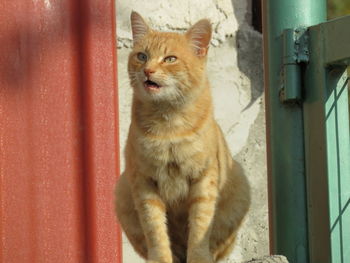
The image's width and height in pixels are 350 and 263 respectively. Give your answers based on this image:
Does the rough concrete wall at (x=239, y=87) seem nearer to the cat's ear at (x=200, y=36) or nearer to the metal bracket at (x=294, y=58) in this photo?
the cat's ear at (x=200, y=36)

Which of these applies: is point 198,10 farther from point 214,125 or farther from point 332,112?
point 332,112

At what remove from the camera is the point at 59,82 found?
3150mm

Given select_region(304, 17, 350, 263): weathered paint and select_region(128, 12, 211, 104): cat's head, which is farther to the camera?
select_region(128, 12, 211, 104): cat's head

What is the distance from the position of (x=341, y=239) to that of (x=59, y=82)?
1.64m

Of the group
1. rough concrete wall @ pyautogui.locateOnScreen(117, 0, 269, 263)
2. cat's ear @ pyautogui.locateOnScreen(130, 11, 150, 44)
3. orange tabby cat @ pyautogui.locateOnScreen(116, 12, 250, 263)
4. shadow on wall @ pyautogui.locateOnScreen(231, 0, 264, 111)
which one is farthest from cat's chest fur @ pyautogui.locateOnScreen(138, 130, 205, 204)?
shadow on wall @ pyautogui.locateOnScreen(231, 0, 264, 111)

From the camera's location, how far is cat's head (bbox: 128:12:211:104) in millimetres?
2787

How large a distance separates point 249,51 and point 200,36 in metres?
1.41

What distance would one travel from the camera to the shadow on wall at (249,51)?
4.25 metres

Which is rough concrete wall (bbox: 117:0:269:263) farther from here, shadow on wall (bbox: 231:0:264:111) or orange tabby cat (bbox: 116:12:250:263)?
orange tabby cat (bbox: 116:12:250:263)

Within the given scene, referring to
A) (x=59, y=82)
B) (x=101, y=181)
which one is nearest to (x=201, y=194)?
(x=101, y=181)

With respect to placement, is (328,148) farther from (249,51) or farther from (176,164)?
(249,51)

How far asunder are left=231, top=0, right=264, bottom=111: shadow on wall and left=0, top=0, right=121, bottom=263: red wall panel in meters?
1.17

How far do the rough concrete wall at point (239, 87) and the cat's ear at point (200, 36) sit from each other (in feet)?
3.78

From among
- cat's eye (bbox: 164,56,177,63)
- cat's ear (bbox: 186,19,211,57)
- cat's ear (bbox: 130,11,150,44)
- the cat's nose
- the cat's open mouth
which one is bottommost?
the cat's open mouth
